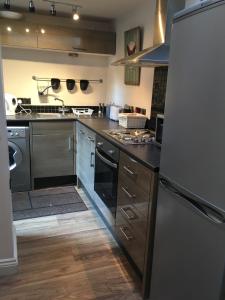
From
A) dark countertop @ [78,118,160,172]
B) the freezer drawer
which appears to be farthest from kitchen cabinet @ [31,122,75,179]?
the freezer drawer

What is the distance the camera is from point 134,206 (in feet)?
6.17

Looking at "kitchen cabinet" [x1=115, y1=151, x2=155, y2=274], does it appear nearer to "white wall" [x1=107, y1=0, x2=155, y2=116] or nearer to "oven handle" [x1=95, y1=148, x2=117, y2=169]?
"oven handle" [x1=95, y1=148, x2=117, y2=169]

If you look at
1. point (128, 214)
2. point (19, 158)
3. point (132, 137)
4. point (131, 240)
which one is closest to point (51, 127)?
point (19, 158)

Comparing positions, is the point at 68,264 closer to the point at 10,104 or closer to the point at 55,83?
the point at 10,104

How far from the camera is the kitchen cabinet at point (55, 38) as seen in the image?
318cm

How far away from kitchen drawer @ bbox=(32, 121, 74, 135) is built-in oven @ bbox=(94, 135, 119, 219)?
92cm

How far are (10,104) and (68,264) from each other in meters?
2.22

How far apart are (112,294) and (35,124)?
2.17 m

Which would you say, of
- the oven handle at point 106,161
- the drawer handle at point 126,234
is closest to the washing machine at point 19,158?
the oven handle at point 106,161

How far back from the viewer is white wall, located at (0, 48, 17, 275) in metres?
1.74

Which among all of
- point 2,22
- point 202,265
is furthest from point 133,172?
point 2,22

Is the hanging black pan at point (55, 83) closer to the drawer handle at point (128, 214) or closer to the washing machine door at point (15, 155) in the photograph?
the washing machine door at point (15, 155)

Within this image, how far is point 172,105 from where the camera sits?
4.31 feet

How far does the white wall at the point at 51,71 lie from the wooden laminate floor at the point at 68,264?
6.20 ft
